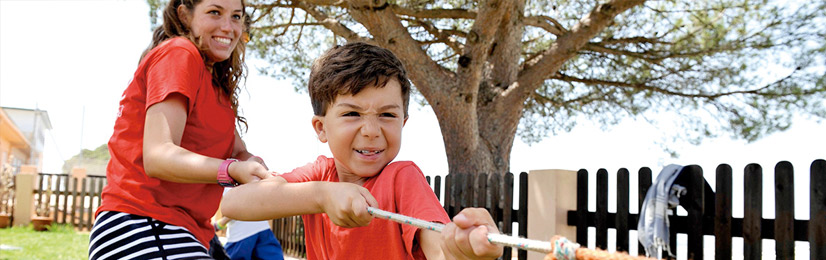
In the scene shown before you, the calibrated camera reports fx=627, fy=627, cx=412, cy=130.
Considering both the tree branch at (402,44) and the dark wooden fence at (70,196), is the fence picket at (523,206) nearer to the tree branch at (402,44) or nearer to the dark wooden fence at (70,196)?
the tree branch at (402,44)

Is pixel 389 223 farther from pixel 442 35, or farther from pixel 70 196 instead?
pixel 70 196

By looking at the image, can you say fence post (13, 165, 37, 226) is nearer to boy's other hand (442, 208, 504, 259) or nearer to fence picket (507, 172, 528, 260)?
fence picket (507, 172, 528, 260)

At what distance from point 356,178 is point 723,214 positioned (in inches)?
144

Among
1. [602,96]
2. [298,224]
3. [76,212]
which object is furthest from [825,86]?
[76,212]

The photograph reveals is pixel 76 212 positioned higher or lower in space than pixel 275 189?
lower

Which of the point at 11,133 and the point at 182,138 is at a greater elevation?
the point at 11,133

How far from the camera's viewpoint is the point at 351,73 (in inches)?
57.9

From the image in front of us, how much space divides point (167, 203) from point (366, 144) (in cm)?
64

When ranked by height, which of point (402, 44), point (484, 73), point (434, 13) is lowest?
point (484, 73)

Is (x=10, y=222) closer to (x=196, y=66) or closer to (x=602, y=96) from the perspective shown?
(x=602, y=96)

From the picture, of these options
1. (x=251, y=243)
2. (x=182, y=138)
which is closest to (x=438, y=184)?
(x=251, y=243)

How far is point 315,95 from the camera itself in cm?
160

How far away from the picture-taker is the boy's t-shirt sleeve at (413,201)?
1.27 meters

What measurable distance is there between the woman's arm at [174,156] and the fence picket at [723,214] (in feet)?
12.5
